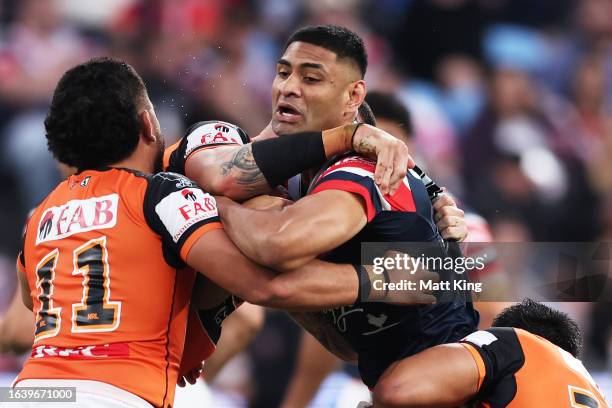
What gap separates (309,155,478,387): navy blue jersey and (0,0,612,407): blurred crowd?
11.6 feet

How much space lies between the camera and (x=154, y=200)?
3.32m

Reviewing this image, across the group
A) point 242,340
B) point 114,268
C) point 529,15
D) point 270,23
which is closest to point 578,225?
point 529,15

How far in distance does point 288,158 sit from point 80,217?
823 mm

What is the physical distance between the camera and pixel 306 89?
13.7ft

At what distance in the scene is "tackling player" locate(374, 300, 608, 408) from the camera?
361 centimetres

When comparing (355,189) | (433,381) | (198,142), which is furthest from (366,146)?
(433,381)

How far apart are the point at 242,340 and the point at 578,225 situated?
469 cm

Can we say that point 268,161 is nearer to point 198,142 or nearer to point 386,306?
point 198,142

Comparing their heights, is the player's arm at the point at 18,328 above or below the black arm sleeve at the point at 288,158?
below

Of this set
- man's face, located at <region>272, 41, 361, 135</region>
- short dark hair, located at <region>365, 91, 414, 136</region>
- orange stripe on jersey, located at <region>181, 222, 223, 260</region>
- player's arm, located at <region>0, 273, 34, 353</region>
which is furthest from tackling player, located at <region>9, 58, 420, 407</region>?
short dark hair, located at <region>365, 91, 414, 136</region>

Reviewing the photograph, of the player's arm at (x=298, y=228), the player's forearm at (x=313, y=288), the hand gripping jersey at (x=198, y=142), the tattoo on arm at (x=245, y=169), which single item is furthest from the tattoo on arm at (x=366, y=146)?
the hand gripping jersey at (x=198, y=142)

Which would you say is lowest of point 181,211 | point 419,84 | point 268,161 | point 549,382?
point 549,382

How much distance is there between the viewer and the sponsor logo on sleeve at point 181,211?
3.27 metres

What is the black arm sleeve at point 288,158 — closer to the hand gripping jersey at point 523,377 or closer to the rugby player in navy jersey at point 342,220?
the rugby player in navy jersey at point 342,220
